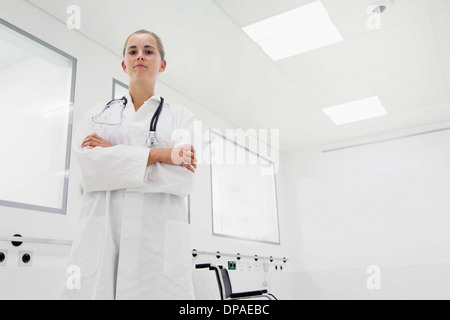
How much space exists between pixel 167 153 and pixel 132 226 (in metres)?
0.23

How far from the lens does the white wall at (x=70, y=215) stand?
231 cm

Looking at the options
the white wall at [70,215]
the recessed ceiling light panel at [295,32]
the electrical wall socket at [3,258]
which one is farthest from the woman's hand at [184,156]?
the recessed ceiling light panel at [295,32]

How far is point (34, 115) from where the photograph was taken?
2734 mm

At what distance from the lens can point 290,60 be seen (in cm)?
380

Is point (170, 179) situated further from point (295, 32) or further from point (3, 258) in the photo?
point (295, 32)

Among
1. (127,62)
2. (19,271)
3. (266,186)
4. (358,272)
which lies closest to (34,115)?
(19,271)

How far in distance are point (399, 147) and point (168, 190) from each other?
17.7ft

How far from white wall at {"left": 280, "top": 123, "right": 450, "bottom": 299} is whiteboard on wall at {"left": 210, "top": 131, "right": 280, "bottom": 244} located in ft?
1.86

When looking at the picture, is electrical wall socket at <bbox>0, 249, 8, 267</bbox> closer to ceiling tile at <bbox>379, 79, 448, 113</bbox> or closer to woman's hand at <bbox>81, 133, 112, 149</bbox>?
woman's hand at <bbox>81, 133, 112, 149</bbox>

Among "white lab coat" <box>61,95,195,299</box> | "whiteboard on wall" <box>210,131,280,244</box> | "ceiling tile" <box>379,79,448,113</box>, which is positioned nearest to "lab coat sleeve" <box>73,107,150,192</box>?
"white lab coat" <box>61,95,195,299</box>

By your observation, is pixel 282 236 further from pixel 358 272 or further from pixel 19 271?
pixel 19 271

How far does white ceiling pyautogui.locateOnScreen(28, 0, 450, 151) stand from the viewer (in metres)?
3.05

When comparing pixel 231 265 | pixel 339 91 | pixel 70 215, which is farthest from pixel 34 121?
pixel 339 91

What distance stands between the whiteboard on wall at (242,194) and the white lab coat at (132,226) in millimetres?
3400
